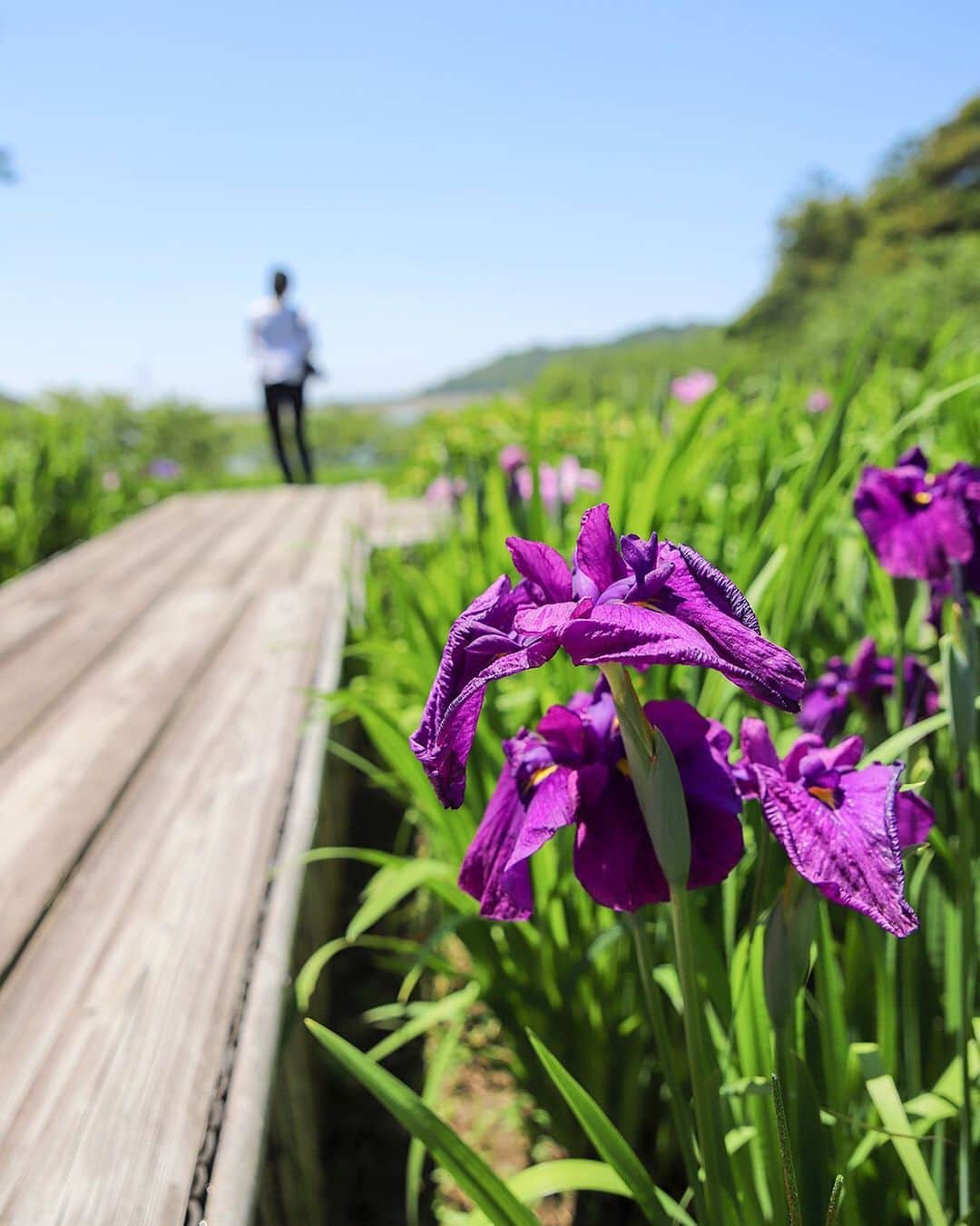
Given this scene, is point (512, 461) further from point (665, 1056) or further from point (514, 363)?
point (514, 363)

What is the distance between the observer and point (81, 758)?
1.63 metres

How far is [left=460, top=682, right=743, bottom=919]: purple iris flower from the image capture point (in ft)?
1.99

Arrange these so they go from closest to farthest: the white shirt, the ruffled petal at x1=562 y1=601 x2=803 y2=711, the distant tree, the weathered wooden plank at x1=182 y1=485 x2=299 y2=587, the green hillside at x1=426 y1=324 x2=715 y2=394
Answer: the ruffled petal at x1=562 y1=601 x2=803 y2=711 → the weathered wooden plank at x1=182 y1=485 x2=299 y2=587 → the white shirt → the distant tree → the green hillside at x1=426 y1=324 x2=715 y2=394

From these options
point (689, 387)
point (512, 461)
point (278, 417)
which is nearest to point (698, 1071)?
point (512, 461)

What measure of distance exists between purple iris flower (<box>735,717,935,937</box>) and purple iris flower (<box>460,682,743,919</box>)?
0.03 meters

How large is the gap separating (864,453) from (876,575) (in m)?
0.21

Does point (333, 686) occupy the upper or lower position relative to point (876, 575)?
lower

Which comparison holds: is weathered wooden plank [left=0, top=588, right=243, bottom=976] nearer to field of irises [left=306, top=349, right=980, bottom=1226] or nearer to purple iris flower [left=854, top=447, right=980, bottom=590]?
field of irises [left=306, top=349, right=980, bottom=1226]

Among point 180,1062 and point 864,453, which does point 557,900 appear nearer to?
point 180,1062

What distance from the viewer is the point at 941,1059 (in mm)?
961

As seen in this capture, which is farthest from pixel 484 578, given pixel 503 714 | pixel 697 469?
pixel 697 469

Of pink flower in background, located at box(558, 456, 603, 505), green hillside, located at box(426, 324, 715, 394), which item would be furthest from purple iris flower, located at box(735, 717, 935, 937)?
green hillside, located at box(426, 324, 715, 394)

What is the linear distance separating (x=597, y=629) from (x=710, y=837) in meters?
0.21

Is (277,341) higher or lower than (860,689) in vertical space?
higher
